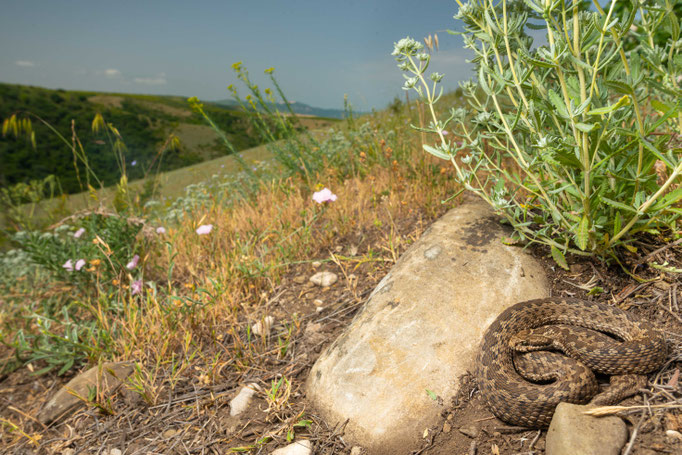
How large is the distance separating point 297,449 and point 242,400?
62 cm

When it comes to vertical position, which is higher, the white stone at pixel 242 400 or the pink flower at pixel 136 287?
the pink flower at pixel 136 287

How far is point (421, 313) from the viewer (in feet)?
8.54

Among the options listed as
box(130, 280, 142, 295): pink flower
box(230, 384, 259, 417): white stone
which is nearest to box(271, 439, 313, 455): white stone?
box(230, 384, 259, 417): white stone

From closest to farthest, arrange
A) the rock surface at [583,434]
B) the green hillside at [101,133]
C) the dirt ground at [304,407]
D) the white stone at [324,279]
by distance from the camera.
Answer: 1. the rock surface at [583,434]
2. the dirt ground at [304,407]
3. the white stone at [324,279]
4. the green hillside at [101,133]

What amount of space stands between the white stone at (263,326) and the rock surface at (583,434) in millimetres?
2148

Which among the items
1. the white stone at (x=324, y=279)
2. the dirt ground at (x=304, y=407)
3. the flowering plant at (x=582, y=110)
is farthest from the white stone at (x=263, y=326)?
the flowering plant at (x=582, y=110)

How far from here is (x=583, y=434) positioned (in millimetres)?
1591

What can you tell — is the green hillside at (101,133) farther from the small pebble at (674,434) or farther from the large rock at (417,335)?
the small pebble at (674,434)

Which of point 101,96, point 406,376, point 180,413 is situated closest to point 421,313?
point 406,376

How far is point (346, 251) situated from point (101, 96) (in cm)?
1875

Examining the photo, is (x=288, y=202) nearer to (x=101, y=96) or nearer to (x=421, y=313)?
(x=421, y=313)

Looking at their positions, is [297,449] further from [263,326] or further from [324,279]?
[324,279]

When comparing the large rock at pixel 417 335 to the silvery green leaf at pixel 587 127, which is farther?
the large rock at pixel 417 335

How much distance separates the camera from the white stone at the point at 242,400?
2547 mm
